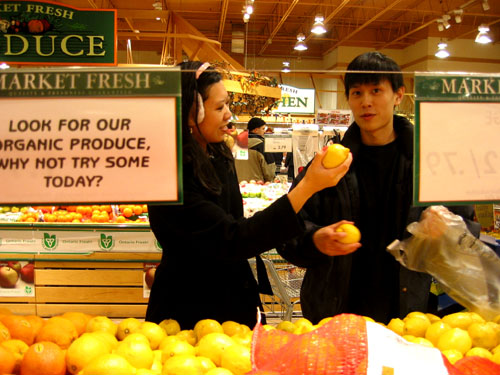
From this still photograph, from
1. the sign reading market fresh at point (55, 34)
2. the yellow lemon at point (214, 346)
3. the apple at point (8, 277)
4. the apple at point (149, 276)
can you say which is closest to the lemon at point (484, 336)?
the yellow lemon at point (214, 346)

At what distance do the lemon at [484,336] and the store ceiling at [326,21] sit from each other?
12.1 m

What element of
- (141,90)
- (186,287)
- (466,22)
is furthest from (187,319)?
(466,22)

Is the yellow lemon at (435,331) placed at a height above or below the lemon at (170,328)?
above

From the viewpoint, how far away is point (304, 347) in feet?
3.35

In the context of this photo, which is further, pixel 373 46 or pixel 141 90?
pixel 373 46

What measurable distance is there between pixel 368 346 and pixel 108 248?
341 centimetres

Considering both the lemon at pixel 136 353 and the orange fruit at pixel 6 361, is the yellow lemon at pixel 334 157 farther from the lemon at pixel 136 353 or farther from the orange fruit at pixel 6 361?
the orange fruit at pixel 6 361

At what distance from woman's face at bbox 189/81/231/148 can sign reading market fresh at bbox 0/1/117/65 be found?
3.26 m

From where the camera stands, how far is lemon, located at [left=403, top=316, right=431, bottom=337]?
1.40 m

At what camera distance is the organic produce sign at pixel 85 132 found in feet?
3.42

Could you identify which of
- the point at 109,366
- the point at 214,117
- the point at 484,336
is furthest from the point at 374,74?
the point at 109,366

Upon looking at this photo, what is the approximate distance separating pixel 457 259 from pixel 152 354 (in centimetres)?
100

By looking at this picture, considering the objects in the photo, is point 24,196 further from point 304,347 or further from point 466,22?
point 466,22

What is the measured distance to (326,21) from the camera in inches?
592
